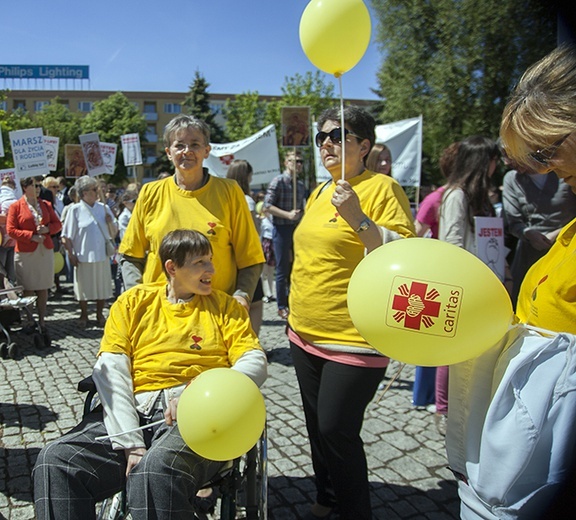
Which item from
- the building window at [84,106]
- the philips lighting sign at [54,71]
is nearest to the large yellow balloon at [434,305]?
the philips lighting sign at [54,71]

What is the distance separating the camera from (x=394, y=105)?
23.7 metres

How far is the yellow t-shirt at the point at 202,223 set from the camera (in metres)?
2.77

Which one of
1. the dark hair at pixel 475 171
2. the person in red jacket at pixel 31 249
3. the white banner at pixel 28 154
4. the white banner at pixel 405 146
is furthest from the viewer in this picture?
the white banner at pixel 28 154

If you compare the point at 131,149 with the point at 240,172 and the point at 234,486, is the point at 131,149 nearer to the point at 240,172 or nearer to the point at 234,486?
the point at 240,172

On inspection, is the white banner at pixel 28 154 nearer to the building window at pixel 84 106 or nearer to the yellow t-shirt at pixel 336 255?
the yellow t-shirt at pixel 336 255

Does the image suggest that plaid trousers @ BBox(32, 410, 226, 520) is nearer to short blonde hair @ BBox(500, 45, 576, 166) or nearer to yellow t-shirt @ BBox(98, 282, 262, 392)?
yellow t-shirt @ BBox(98, 282, 262, 392)

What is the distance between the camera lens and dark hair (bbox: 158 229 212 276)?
2.46 m

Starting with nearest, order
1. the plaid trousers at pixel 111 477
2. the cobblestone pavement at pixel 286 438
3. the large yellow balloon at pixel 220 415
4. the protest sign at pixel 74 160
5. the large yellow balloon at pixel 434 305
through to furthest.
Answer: the large yellow balloon at pixel 434 305, the large yellow balloon at pixel 220 415, the plaid trousers at pixel 111 477, the cobblestone pavement at pixel 286 438, the protest sign at pixel 74 160

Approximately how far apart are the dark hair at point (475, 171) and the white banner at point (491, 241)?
8cm

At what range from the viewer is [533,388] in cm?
121

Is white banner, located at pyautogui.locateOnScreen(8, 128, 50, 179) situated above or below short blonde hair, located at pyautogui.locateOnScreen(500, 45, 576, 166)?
above

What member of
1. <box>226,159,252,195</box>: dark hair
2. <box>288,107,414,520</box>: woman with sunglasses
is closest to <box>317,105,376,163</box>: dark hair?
<box>288,107,414,520</box>: woman with sunglasses

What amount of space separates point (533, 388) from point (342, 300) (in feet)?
3.88

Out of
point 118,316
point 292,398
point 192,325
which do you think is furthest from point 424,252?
point 292,398
